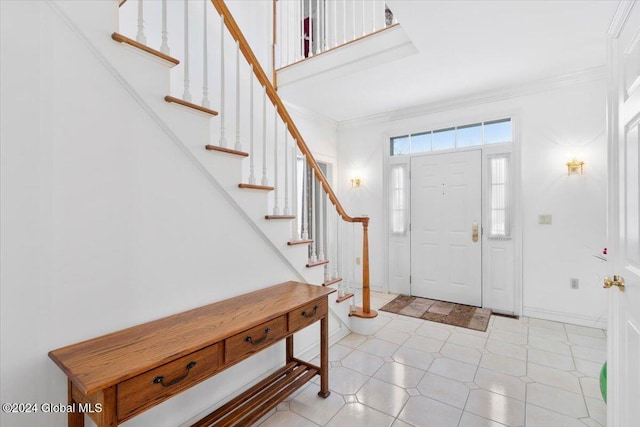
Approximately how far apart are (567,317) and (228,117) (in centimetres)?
427

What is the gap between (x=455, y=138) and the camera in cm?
401

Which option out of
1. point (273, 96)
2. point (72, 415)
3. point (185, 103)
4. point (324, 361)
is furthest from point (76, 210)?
point (324, 361)

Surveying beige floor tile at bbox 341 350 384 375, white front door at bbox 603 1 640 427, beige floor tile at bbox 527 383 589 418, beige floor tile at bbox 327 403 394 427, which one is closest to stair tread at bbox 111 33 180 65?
white front door at bbox 603 1 640 427

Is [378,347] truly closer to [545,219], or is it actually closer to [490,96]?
[545,219]

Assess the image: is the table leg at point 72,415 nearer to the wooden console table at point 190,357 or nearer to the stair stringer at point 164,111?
the wooden console table at point 190,357

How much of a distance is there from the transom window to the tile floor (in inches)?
87.8

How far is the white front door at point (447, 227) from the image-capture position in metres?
Result: 3.85

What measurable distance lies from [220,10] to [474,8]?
71.6 inches

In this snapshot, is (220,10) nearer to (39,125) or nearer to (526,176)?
(39,125)

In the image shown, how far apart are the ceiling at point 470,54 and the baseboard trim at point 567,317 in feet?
8.60

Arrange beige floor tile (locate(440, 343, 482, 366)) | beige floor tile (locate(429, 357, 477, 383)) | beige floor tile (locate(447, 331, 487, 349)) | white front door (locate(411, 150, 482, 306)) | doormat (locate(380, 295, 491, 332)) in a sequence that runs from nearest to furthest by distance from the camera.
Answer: beige floor tile (locate(429, 357, 477, 383)) < beige floor tile (locate(440, 343, 482, 366)) < beige floor tile (locate(447, 331, 487, 349)) < doormat (locate(380, 295, 491, 332)) < white front door (locate(411, 150, 482, 306))

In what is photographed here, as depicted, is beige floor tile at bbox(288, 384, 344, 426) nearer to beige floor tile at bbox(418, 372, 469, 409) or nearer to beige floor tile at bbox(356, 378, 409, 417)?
beige floor tile at bbox(356, 378, 409, 417)

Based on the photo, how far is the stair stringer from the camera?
53.2 inches

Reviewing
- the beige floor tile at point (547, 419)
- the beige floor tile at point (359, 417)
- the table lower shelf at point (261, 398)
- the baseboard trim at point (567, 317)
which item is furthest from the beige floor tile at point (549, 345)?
Result: the table lower shelf at point (261, 398)
